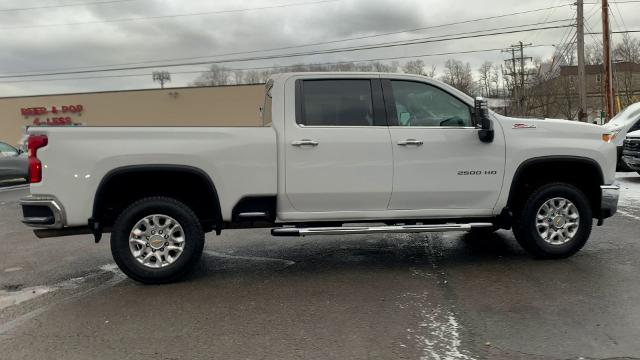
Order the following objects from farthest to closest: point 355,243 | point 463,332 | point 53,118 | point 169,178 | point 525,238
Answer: point 53,118, point 355,243, point 525,238, point 169,178, point 463,332

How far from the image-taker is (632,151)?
517 inches

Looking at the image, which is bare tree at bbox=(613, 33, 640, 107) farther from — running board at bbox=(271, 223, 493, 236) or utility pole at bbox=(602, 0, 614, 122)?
running board at bbox=(271, 223, 493, 236)

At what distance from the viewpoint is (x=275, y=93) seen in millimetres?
5625

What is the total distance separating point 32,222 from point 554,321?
4672mm

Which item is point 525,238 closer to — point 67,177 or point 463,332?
point 463,332

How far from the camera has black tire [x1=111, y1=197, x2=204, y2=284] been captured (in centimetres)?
526

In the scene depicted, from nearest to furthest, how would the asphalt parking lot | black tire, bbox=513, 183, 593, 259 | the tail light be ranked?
the asphalt parking lot
the tail light
black tire, bbox=513, 183, 593, 259

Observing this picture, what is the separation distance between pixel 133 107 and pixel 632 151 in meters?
37.1

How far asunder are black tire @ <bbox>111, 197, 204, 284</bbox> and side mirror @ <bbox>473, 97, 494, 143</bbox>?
3.01m

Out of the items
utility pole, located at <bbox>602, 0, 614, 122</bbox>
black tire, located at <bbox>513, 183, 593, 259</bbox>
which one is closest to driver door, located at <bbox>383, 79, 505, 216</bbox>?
black tire, located at <bbox>513, 183, 593, 259</bbox>

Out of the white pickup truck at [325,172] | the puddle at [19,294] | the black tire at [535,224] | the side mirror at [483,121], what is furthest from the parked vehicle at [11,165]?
the black tire at [535,224]

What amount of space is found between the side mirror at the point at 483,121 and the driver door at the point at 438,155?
8cm

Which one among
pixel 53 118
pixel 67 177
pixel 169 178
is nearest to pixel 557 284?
pixel 169 178

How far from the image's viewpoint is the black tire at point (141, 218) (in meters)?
5.26
